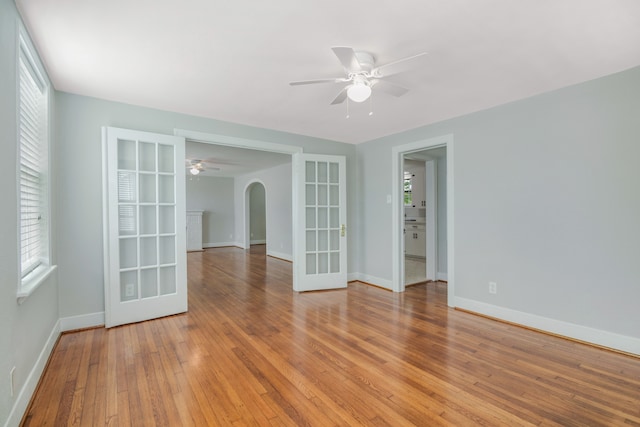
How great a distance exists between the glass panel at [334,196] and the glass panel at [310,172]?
0.36m

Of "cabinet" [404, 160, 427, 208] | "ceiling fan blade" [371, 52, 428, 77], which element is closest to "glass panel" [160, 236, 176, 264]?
"ceiling fan blade" [371, 52, 428, 77]

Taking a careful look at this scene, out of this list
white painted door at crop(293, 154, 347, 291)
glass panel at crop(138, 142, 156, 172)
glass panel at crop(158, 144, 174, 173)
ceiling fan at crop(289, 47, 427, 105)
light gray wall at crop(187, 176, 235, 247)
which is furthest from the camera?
light gray wall at crop(187, 176, 235, 247)

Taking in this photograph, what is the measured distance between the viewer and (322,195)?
15.6ft

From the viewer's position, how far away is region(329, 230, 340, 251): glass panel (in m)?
4.80

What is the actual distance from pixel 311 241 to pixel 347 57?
3098 mm

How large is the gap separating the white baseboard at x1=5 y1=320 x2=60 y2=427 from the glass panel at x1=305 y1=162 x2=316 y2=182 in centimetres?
338

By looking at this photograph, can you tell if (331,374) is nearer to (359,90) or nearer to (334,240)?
(359,90)

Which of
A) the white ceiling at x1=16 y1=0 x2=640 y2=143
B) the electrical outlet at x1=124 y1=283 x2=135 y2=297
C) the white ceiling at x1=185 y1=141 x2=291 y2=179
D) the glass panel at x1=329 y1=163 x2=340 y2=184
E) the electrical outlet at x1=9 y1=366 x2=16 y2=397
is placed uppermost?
the white ceiling at x1=185 y1=141 x2=291 y2=179

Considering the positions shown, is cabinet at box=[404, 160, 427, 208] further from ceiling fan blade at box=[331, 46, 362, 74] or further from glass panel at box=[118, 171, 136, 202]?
glass panel at box=[118, 171, 136, 202]

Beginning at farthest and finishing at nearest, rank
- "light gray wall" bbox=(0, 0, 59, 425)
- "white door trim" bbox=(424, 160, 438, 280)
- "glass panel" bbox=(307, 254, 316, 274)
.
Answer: "white door trim" bbox=(424, 160, 438, 280) → "glass panel" bbox=(307, 254, 316, 274) → "light gray wall" bbox=(0, 0, 59, 425)

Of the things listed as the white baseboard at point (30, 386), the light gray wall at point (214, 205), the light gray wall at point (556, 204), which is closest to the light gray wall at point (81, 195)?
the white baseboard at point (30, 386)

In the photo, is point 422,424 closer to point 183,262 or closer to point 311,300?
point 311,300

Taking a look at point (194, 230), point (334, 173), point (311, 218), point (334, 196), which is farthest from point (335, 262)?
point (194, 230)

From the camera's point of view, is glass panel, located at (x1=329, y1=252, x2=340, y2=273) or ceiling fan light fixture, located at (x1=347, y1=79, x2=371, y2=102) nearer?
ceiling fan light fixture, located at (x1=347, y1=79, x2=371, y2=102)
